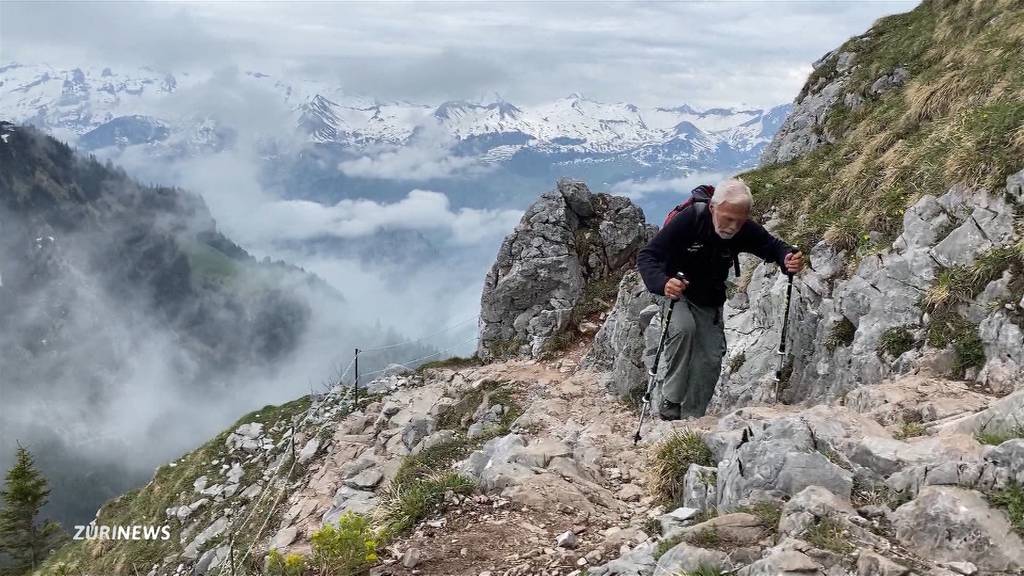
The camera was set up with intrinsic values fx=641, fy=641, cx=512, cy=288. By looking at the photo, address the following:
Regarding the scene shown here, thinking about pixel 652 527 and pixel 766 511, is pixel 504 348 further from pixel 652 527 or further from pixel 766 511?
pixel 766 511

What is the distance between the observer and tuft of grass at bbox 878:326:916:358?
10.7 metres

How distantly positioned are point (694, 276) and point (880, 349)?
4.42 meters

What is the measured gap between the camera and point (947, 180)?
40.1 ft

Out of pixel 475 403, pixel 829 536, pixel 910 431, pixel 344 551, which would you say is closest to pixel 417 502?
pixel 344 551

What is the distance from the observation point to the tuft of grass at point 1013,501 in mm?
4906

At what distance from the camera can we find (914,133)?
57.3ft

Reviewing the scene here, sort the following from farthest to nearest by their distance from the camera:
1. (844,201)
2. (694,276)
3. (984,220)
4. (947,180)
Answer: (844,201) < (947,180) < (984,220) < (694,276)

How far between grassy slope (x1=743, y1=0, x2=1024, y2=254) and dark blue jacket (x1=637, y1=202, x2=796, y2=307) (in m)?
5.27

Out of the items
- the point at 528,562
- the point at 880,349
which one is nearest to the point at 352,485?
the point at 528,562

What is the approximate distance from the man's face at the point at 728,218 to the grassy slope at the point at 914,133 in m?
5.99

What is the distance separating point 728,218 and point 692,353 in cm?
227

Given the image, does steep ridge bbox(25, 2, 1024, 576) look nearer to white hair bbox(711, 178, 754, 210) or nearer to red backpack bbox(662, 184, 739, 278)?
white hair bbox(711, 178, 754, 210)

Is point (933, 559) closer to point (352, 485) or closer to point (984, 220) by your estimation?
point (984, 220)

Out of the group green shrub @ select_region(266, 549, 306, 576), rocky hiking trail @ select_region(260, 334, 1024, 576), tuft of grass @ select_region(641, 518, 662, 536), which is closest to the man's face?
rocky hiking trail @ select_region(260, 334, 1024, 576)
